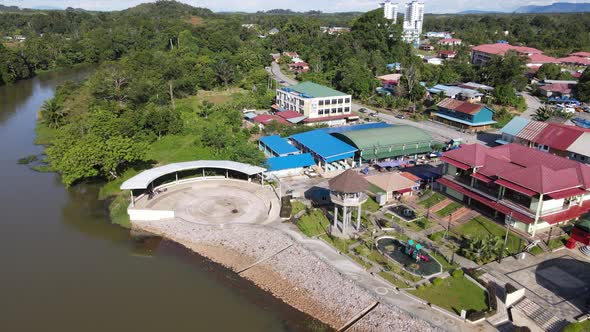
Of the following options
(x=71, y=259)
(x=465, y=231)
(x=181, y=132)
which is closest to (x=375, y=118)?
(x=181, y=132)

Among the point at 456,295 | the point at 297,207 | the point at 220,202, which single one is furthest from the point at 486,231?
the point at 220,202

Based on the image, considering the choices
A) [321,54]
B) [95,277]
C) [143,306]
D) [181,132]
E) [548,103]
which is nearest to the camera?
[143,306]

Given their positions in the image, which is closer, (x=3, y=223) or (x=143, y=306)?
(x=143, y=306)

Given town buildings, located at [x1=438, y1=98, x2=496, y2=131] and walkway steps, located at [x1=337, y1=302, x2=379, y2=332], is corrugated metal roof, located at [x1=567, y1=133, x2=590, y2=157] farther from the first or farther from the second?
walkway steps, located at [x1=337, y1=302, x2=379, y2=332]

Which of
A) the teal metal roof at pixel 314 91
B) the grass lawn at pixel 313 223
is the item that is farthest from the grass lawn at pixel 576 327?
the teal metal roof at pixel 314 91

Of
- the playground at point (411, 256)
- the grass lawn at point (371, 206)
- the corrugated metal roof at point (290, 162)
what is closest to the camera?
the playground at point (411, 256)

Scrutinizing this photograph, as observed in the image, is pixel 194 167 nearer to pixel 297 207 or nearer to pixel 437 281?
pixel 297 207

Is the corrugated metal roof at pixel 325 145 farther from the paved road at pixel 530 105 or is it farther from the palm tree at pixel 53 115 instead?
the paved road at pixel 530 105

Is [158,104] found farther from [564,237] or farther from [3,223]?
[564,237]
